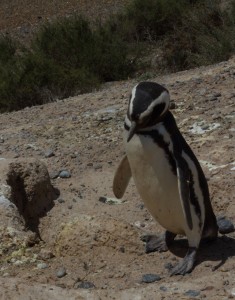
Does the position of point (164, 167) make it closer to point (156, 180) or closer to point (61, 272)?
point (156, 180)

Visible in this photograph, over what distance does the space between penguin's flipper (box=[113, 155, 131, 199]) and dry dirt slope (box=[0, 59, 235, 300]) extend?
185 mm

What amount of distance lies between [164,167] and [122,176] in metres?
0.53

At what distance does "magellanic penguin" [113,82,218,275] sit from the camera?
3246mm

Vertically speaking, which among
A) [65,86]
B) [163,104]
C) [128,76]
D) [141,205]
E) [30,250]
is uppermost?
[163,104]

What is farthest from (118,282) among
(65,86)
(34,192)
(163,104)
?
(65,86)

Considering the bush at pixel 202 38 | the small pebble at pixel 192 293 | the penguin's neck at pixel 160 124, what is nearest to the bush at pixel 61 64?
the bush at pixel 202 38

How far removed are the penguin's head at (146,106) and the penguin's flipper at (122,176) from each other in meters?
0.53

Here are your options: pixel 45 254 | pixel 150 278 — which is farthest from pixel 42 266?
pixel 150 278

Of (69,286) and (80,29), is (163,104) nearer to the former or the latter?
(69,286)

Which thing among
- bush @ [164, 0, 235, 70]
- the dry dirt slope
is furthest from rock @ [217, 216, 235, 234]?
bush @ [164, 0, 235, 70]

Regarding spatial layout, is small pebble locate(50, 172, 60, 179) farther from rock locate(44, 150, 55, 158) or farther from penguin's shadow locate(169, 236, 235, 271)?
penguin's shadow locate(169, 236, 235, 271)

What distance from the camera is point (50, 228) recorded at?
14.3 feet

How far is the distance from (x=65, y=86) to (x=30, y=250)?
653cm

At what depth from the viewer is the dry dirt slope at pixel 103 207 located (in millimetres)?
3193
